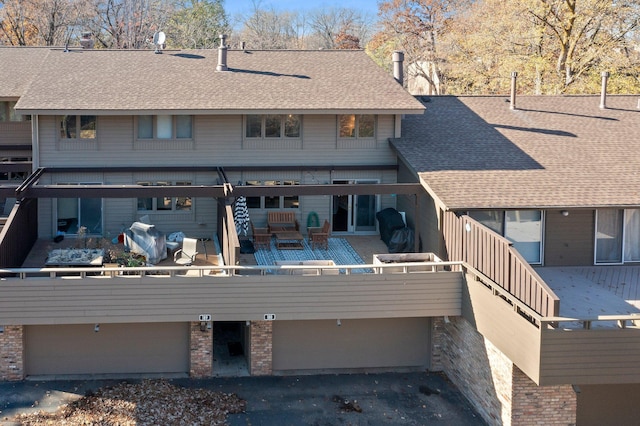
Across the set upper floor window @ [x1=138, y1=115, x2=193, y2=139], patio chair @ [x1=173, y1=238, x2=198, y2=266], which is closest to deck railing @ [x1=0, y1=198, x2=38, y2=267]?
upper floor window @ [x1=138, y1=115, x2=193, y2=139]

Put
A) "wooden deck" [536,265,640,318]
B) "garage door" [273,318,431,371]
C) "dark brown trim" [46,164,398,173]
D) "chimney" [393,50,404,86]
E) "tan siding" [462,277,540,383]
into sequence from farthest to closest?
1. "chimney" [393,50,404,86]
2. "dark brown trim" [46,164,398,173]
3. "garage door" [273,318,431,371]
4. "wooden deck" [536,265,640,318]
5. "tan siding" [462,277,540,383]

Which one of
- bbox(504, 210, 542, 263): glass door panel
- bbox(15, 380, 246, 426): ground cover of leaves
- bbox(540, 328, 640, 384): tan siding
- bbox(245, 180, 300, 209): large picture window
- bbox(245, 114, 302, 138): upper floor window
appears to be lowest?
bbox(15, 380, 246, 426): ground cover of leaves

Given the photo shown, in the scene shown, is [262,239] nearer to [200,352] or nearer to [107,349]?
[200,352]

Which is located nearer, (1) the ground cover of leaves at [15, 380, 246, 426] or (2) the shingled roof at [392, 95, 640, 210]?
(1) the ground cover of leaves at [15, 380, 246, 426]

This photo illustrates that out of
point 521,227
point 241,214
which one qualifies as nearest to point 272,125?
point 241,214

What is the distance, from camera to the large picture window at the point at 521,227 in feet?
57.1

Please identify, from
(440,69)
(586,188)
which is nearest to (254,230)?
(586,188)

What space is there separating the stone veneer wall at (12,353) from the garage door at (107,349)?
23 cm

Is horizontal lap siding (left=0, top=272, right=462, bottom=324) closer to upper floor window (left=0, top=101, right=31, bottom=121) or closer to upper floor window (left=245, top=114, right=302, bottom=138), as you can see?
upper floor window (left=245, top=114, right=302, bottom=138)

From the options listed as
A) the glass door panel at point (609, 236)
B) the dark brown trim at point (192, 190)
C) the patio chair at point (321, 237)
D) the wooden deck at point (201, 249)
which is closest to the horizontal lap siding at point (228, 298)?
the wooden deck at point (201, 249)

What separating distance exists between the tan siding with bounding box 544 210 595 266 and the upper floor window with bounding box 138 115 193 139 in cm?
1018

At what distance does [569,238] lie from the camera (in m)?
17.7

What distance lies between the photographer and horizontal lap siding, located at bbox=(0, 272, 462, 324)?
→ 15055 mm

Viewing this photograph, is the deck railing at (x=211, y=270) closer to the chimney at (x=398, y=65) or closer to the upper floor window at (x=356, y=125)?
the upper floor window at (x=356, y=125)
